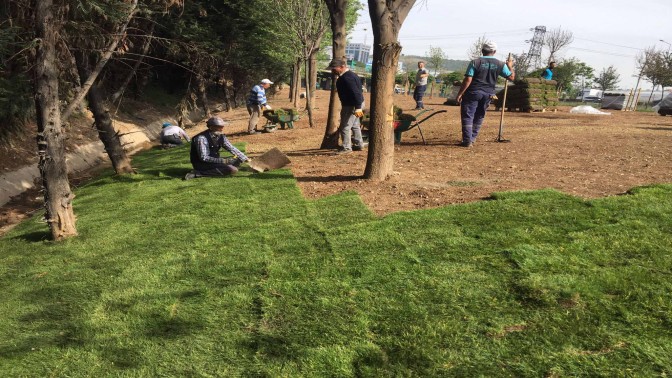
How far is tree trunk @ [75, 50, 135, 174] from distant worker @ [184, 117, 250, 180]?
2.04m

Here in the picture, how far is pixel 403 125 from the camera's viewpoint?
966 cm

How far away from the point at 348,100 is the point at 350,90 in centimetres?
20

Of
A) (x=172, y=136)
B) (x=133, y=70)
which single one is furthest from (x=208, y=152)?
(x=172, y=136)

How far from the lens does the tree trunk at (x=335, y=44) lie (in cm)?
963

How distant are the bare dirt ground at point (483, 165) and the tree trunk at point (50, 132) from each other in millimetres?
3316

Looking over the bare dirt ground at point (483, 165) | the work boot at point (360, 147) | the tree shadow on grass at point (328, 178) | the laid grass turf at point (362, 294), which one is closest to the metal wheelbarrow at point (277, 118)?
the bare dirt ground at point (483, 165)

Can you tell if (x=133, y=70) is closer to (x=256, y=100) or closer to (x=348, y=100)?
(x=348, y=100)

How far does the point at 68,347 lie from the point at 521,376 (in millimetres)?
3235

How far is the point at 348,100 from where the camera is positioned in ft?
28.8

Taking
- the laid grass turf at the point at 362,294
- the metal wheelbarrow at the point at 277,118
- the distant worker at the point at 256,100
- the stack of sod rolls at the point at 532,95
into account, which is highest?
the stack of sod rolls at the point at 532,95

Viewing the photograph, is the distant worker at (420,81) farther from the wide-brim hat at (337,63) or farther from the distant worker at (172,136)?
the wide-brim hat at (337,63)

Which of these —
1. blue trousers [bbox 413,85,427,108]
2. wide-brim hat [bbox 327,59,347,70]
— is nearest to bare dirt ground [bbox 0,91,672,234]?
wide-brim hat [bbox 327,59,347,70]

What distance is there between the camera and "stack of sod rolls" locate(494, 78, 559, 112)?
16938 mm

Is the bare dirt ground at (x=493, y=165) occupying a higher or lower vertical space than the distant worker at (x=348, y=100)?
lower
